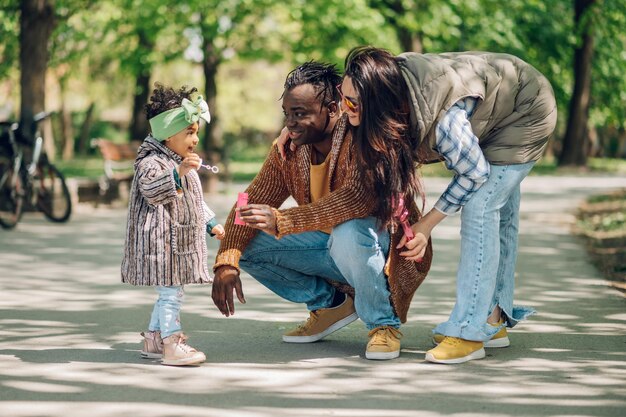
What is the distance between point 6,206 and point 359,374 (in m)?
7.99

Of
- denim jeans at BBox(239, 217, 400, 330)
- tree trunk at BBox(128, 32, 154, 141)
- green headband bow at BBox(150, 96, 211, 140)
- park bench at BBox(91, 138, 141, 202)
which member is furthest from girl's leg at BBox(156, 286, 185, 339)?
tree trunk at BBox(128, 32, 154, 141)

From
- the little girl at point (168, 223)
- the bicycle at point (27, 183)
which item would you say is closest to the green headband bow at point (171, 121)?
the little girl at point (168, 223)

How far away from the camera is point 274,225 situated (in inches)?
203

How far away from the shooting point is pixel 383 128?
5.04 metres

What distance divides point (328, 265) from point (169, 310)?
0.91 meters

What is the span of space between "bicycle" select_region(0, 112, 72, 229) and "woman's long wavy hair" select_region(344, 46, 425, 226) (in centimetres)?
780

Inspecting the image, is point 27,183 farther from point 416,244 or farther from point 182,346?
point 416,244

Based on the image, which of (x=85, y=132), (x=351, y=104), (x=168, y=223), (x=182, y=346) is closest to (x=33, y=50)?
(x=168, y=223)

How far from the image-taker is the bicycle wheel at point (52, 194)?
42.2 feet

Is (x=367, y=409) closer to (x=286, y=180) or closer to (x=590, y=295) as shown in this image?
(x=286, y=180)

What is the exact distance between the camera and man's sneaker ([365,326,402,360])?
5.38 m

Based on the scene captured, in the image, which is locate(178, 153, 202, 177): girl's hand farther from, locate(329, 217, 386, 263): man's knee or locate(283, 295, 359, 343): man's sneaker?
locate(283, 295, 359, 343): man's sneaker

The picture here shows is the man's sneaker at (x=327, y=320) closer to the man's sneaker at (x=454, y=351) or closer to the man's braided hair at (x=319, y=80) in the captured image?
the man's sneaker at (x=454, y=351)

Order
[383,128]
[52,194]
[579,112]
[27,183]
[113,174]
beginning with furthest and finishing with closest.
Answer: [579,112]
[113,174]
[52,194]
[27,183]
[383,128]
